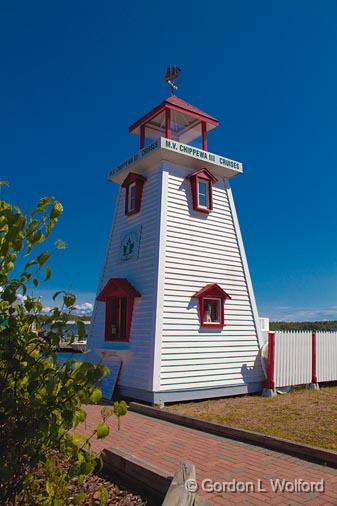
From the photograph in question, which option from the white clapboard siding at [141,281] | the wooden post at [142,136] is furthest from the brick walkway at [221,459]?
the wooden post at [142,136]

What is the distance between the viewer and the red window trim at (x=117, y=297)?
13041 millimetres

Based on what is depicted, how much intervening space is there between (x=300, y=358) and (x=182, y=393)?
207 inches

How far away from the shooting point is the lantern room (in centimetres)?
1448

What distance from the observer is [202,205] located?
14336 mm

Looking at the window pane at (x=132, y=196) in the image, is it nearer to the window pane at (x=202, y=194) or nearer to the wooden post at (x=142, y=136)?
the wooden post at (x=142, y=136)

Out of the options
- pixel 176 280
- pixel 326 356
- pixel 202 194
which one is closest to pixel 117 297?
pixel 176 280

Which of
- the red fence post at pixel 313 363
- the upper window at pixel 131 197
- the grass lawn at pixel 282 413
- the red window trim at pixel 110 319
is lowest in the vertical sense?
the grass lawn at pixel 282 413

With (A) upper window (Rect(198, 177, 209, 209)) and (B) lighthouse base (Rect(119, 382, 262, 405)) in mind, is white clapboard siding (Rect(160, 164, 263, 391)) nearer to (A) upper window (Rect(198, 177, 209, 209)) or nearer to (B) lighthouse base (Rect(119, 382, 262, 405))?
(B) lighthouse base (Rect(119, 382, 262, 405))

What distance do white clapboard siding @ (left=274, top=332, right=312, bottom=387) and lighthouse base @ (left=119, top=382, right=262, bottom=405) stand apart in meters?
1.06

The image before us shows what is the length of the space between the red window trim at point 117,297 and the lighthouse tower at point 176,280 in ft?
0.11

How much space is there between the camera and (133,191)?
48.8 ft

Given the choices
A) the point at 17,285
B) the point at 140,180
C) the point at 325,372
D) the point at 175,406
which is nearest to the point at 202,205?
the point at 140,180

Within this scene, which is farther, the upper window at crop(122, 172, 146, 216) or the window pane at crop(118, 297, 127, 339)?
the upper window at crop(122, 172, 146, 216)
